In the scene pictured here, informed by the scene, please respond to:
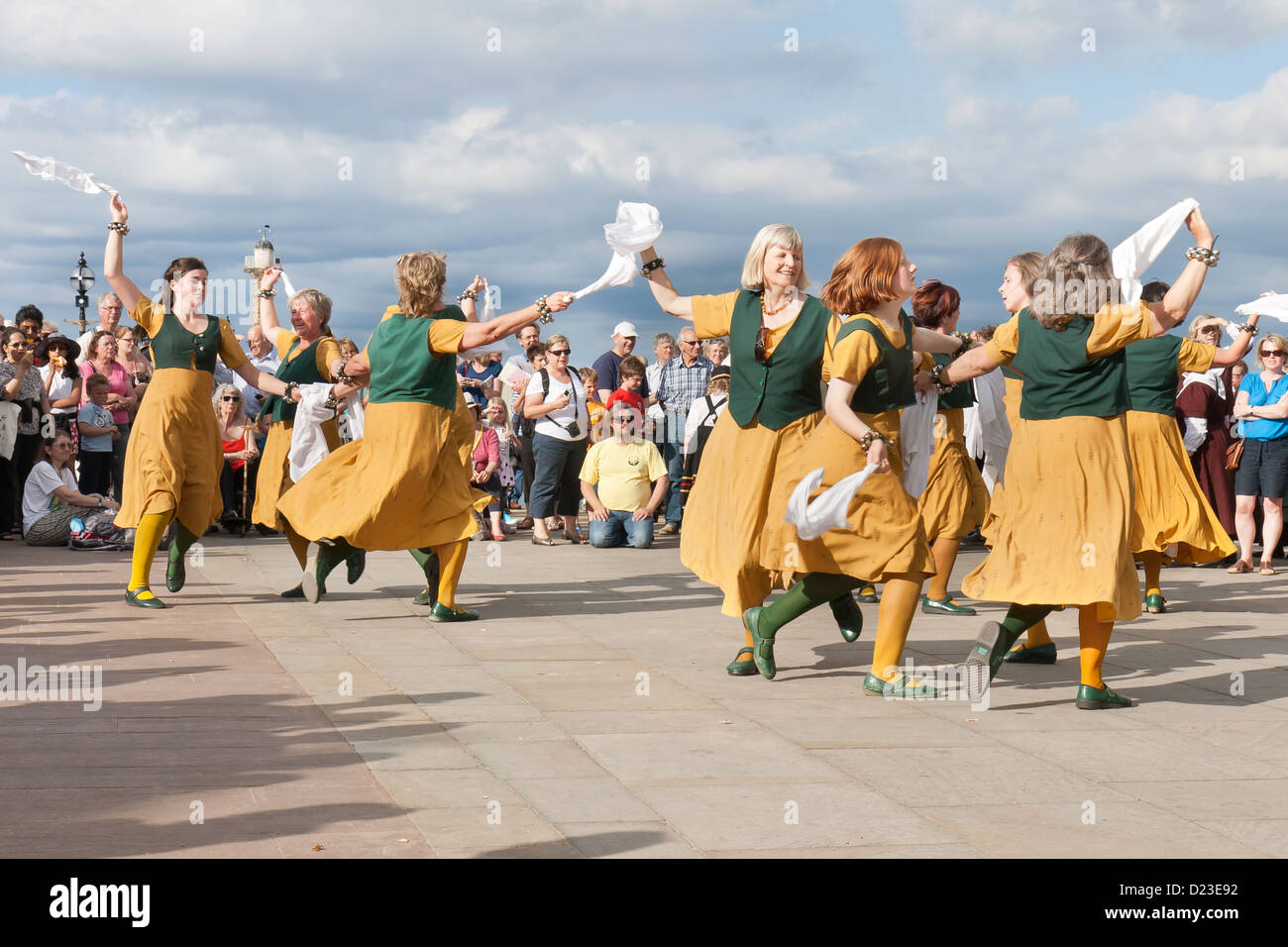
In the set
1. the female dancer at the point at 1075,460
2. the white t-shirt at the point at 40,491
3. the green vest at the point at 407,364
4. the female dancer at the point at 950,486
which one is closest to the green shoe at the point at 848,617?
the female dancer at the point at 1075,460

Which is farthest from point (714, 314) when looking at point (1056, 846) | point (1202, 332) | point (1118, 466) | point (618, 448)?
point (618, 448)

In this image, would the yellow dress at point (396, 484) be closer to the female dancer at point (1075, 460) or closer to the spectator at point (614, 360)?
the female dancer at point (1075, 460)

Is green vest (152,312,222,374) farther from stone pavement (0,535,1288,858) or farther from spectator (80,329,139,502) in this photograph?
spectator (80,329,139,502)

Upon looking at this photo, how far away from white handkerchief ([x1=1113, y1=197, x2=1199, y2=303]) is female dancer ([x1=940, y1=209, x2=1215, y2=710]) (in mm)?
382

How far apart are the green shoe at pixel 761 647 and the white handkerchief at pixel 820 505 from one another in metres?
0.95

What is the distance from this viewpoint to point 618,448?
601 inches

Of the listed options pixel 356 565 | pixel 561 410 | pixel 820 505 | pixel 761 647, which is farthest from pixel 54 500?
pixel 820 505

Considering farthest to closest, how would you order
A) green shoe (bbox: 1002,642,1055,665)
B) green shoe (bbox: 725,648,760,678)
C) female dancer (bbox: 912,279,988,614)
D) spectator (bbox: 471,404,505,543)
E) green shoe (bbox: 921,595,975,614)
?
spectator (bbox: 471,404,505,543) → green shoe (bbox: 921,595,975,614) → female dancer (bbox: 912,279,988,614) → green shoe (bbox: 1002,642,1055,665) → green shoe (bbox: 725,648,760,678)

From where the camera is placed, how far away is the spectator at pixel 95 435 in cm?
1527

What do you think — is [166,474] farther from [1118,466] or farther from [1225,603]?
[1225,603]

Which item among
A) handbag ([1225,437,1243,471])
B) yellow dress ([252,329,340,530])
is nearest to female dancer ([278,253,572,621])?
yellow dress ([252,329,340,530])

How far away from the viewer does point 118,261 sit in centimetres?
959

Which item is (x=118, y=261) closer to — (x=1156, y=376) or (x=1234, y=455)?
(x=1156, y=376)

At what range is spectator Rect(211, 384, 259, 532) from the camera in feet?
50.8
